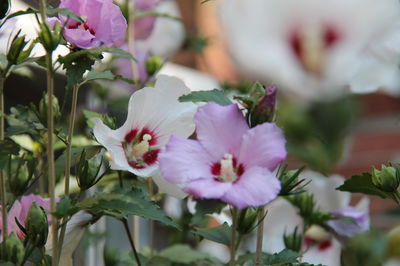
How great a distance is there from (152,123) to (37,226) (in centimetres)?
12

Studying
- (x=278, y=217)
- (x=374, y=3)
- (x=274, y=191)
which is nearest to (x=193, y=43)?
(x=278, y=217)

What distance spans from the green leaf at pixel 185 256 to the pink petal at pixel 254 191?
31 cm

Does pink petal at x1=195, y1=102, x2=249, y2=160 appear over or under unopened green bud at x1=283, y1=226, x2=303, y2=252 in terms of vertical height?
over

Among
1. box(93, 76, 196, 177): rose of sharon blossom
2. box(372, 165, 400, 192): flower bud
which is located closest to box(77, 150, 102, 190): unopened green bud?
box(93, 76, 196, 177): rose of sharon blossom

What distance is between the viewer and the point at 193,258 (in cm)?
66

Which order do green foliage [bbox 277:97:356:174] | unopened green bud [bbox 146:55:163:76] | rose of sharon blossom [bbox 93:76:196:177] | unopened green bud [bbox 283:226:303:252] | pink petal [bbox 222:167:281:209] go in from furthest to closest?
unopened green bud [bbox 146:55:163:76] → unopened green bud [bbox 283:226:303:252] → rose of sharon blossom [bbox 93:76:196:177] → pink petal [bbox 222:167:281:209] → green foliage [bbox 277:97:356:174]

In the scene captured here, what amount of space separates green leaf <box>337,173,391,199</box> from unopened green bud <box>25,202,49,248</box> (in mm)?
237

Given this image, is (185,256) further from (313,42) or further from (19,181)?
(313,42)

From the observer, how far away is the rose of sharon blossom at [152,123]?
1.45 ft

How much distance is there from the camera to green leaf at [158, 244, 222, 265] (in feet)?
2.13

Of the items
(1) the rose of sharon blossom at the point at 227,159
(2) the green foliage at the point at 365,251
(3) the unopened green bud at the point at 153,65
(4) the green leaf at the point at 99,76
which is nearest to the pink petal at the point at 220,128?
(1) the rose of sharon blossom at the point at 227,159

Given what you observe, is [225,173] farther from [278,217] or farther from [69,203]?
[278,217]

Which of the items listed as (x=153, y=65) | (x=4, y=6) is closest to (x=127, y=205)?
(x=4, y=6)

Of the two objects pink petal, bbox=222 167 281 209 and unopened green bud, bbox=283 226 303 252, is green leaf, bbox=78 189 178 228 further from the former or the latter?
unopened green bud, bbox=283 226 303 252
